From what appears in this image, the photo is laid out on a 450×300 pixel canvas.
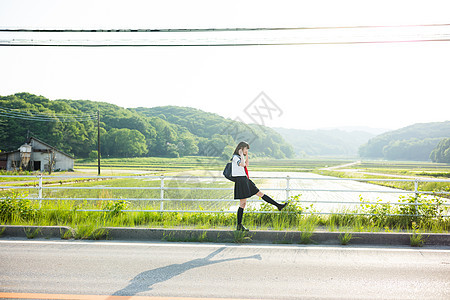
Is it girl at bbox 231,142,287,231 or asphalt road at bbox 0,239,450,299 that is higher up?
girl at bbox 231,142,287,231

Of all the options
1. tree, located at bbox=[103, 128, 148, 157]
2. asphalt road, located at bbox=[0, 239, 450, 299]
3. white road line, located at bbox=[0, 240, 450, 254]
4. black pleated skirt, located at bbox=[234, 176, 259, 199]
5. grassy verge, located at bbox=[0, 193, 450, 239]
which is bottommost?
white road line, located at bbox=[0, 240, 450, 254]

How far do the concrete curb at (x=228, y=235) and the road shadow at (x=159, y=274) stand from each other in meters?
0.91

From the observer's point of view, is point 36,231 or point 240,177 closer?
point 36,231

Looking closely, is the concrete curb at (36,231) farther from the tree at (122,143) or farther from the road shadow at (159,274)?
the tree at (122,143)

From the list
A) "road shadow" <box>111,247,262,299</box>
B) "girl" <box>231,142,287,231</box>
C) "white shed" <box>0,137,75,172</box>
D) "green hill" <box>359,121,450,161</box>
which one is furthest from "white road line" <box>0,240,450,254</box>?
"green hill" <box>359,121,450,161</box>

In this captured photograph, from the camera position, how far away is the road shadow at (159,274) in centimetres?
346

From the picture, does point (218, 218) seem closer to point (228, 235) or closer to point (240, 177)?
point (228, 235)

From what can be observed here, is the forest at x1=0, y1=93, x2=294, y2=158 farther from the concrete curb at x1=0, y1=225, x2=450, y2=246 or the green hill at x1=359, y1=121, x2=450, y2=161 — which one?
the green hill at x1=359, y1=121, x2=450, y2=161

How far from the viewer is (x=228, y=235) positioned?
5.72m

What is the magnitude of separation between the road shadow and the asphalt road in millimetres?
11

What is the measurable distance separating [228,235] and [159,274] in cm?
198

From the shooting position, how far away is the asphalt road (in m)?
3.47

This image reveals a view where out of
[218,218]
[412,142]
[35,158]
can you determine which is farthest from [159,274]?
[412,142]

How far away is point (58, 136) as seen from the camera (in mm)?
67312
